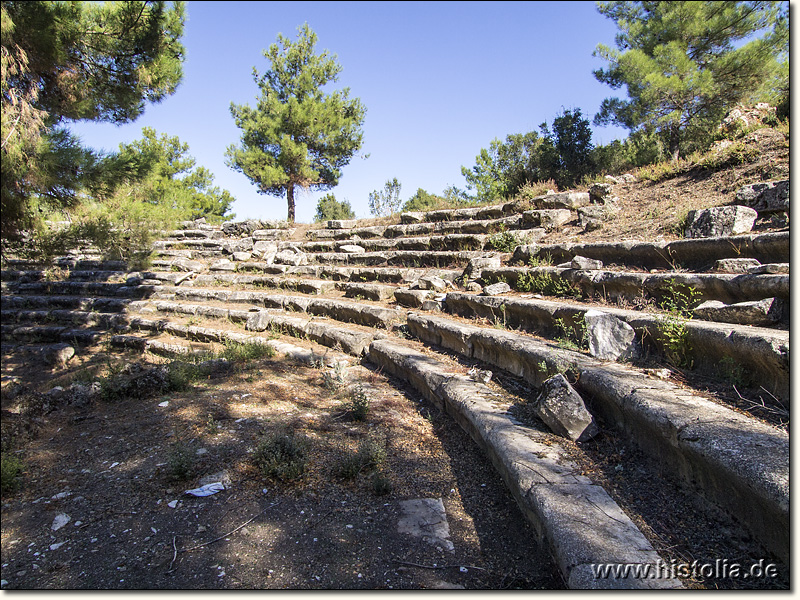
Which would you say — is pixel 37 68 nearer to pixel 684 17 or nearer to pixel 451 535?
pixel 451 535

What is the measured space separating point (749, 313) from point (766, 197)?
105 inches

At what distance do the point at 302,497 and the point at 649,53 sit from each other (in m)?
15.7

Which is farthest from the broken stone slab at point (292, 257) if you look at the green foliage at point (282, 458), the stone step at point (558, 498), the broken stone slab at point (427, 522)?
the broken stone slab at point (427, 522)

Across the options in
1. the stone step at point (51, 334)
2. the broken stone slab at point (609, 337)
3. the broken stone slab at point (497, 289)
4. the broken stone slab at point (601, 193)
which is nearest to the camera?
the broken stone slab at point (609, 337)

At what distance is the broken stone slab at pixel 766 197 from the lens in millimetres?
4746

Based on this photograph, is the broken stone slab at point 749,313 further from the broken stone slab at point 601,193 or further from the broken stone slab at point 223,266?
the broken stone slab at point 223,266

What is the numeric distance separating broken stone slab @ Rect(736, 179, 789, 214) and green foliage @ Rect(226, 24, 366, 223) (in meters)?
18.1

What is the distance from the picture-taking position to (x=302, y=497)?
266 centimetres

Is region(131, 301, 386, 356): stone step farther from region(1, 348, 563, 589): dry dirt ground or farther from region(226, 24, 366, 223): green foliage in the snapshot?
region(226, 24, 366, 223): green foliage

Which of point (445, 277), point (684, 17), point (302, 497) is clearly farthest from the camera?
point (684, 17)

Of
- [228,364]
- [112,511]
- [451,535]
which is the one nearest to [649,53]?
[228,364]

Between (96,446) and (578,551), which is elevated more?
(578,551)

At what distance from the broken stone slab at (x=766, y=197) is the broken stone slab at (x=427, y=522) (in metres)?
4.85

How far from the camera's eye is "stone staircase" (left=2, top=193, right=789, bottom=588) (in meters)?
1.99
